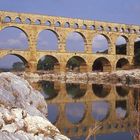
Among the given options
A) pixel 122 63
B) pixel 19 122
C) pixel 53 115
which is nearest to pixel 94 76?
pixel 122 63

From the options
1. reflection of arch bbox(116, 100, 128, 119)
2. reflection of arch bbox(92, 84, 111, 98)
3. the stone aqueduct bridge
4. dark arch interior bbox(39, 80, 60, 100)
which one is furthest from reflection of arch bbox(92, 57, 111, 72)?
reflection of arch bbox(116, 100, 128, 119)

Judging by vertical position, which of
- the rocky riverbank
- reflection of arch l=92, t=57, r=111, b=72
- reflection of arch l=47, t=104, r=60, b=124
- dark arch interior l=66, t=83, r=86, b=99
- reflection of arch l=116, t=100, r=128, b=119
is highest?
reflection of arch l=92, t=57, r=111, b=72

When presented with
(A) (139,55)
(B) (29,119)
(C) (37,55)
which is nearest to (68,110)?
(B) (29,119)

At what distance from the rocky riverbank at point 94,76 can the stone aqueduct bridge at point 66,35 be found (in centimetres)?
265

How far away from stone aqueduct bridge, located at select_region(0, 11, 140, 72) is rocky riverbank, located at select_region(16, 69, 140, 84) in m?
2.65

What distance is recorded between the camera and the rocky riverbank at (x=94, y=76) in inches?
1784

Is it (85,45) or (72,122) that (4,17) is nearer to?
(85,45)

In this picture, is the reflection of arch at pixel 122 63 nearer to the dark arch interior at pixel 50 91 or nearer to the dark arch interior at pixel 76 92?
the dark arch interior at pixel 50 91

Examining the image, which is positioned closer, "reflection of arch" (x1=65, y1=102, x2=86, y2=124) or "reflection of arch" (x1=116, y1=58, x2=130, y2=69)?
"reflection of arch" (x1=65, y1=102, x2=86, y2=124)

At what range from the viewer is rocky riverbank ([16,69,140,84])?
45.3 metres

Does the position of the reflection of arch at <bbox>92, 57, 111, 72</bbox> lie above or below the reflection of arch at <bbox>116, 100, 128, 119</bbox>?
above

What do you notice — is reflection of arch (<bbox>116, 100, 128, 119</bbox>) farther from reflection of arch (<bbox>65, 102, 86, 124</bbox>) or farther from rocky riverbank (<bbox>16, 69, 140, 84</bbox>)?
rocky riverbank (<bbox>16, 69, 140, 84</bbox>)

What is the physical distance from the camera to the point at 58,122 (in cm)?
1658

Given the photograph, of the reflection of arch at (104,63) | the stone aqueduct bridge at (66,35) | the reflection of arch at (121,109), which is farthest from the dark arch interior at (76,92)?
the reflection of arch at (104,63)
